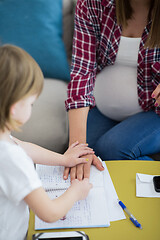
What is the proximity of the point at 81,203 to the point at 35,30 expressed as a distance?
1224 millimetres

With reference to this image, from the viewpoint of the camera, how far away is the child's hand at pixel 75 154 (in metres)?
0.98

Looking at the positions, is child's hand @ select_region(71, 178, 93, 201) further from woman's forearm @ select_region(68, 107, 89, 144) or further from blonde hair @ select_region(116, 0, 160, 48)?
blonde hair @ select_region(116, 0, 160, 48)

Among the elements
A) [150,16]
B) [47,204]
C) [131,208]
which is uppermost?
[150,16]

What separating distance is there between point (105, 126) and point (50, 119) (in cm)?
29

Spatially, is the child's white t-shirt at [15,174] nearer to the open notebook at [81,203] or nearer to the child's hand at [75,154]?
the open notebook at [81,203]

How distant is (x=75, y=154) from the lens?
1021 mm

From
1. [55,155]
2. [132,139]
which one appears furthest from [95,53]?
[55,155]

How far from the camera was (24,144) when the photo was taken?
875 mm

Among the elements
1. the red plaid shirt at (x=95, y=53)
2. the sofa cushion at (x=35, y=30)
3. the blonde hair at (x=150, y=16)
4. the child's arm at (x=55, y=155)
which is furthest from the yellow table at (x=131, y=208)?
the sofa cushion at (x=35, y=30)

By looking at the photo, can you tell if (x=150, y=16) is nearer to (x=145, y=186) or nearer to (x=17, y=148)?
(x=145, y=186)

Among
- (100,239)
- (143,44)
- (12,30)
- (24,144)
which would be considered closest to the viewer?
(100,239)

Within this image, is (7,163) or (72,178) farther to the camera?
(72,178)

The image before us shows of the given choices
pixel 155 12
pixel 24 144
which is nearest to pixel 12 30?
pixel 155 12

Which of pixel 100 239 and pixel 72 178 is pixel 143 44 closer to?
pixel 72 178
